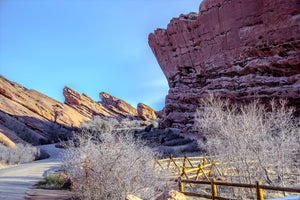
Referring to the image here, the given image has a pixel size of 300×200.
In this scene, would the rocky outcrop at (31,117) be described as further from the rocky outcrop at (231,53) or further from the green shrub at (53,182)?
the rocky outcrop at (231,53)

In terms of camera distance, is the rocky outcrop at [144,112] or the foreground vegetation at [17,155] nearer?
the foreground vegetation at [17,155]

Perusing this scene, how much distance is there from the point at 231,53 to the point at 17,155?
19.8 meters

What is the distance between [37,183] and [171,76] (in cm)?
2117

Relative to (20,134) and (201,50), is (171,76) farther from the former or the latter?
(20,134)

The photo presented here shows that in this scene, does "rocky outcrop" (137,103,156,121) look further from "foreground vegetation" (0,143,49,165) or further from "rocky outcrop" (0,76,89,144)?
"foreground vegetation" (0,143,49,165)

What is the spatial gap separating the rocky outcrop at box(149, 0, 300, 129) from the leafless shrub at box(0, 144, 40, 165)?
48.7ft

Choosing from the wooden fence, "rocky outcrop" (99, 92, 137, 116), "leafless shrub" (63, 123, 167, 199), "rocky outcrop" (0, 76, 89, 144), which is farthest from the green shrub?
"rocky outcrop" (99, 92, 137, 116)

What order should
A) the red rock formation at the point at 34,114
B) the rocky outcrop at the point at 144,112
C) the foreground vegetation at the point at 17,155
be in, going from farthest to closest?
1. the rocky outcrop at the point at 144,112
2. the red rock formation at the point at 34,114
3. the foreground vegetation at the point at 17,155

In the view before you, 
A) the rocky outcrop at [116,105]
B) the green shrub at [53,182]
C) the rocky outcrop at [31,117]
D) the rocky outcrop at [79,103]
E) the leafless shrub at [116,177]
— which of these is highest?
the rocky outcrop at [116,105]

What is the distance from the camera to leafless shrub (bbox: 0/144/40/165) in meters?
13.3

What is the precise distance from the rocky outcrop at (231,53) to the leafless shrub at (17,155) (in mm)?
14841

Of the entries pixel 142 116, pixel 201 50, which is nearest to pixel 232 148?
pixel 201 50

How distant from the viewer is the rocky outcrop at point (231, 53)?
16609 millimetres

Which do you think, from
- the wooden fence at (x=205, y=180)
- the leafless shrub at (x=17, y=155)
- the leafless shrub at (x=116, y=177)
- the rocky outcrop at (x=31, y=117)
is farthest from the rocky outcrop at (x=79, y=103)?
the leafless shrub at (x=116, y=177)
